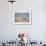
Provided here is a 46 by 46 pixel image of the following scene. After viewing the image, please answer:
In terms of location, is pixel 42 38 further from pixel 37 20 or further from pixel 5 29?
pixel 5 29

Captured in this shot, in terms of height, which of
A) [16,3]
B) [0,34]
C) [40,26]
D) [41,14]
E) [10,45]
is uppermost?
[16,3]

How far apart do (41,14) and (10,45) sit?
4.59 ft

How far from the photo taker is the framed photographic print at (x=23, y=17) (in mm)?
3863

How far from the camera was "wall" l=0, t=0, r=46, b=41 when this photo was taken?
12.7ft

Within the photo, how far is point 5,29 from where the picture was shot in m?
3.89

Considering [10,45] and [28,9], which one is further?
[28,9]

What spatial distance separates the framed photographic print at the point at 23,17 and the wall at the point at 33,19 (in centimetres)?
10

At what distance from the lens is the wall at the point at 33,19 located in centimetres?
387

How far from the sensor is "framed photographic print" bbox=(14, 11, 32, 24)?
3863 mm

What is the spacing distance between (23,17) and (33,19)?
0.32 meters

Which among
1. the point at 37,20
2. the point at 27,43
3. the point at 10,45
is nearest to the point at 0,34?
the point at 10,45

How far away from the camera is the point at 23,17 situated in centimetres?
388

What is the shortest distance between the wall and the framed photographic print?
0.10m

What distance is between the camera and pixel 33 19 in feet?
12.8
